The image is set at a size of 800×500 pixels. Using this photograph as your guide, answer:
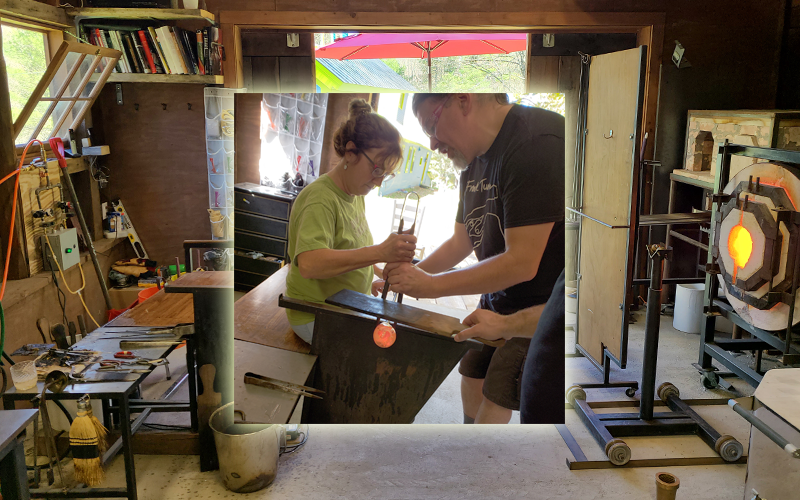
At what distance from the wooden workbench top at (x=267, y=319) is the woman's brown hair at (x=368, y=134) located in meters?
0.49

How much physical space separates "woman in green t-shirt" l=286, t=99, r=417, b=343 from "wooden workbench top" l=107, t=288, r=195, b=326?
1615 millimetres

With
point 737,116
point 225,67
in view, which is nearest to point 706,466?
point 737,116

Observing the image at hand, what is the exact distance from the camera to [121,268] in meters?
4.57

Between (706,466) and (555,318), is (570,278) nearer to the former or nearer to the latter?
(706,466)

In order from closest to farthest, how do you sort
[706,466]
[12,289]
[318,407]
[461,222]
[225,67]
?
1. [461,222]
2. [318,407]
3. [706,466]
4. [12,289]
5. [225,67]

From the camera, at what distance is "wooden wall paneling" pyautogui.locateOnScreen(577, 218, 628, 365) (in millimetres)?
3199

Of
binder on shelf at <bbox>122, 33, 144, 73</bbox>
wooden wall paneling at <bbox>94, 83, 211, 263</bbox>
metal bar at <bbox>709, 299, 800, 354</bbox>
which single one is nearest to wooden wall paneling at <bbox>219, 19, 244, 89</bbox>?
wooden wall paneling at <bbox>94, 83, 211, 263</bbox>

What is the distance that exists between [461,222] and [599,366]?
2.04 metres

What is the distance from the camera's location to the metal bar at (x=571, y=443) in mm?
2822

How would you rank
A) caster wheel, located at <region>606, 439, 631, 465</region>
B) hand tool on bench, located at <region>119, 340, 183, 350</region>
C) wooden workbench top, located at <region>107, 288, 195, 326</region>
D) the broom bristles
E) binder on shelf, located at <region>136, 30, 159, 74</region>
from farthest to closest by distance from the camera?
binder on shelf, located at <region>136, 30, 159, 74</region>
wooden workbench top, located at <region>107, 288, 195, 326</region>
caster wheel, located at <region>606, 439, 631, 465</region>
hand tool on bench, located at <region>119, 340, 183, 350</region>
the broom bristles

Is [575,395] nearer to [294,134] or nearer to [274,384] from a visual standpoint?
[274,384]

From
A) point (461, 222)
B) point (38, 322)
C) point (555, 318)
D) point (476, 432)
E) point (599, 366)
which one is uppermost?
point (461, 222)

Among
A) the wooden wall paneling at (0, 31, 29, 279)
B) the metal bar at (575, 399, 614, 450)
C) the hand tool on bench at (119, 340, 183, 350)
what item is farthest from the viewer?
the wooden wall paneling at (0, 31, 29, 279)

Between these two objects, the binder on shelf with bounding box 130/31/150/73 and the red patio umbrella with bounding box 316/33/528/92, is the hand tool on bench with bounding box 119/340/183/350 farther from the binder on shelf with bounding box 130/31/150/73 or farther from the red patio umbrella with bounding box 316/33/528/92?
the red patio umbrella with bounding box 316/33/528/92
